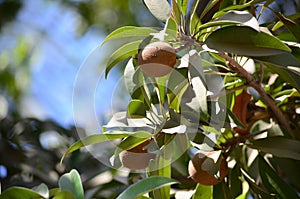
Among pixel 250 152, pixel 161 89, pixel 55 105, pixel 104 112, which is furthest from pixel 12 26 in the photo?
pixel 161 89

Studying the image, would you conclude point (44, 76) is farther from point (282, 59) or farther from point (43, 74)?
point (282, 59)

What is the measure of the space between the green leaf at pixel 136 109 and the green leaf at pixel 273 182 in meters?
0.22

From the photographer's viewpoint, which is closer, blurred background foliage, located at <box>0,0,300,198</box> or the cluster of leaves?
the cluster of leaves

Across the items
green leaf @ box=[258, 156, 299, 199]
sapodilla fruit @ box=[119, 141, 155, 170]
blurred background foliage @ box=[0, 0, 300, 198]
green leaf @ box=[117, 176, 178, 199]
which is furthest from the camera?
blurred background foliage @ box=[0, 0, 300, 198]

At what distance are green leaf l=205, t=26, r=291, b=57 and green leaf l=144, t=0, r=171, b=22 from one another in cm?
6

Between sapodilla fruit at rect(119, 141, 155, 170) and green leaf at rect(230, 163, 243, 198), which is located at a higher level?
sapodilla fruit at rect(119, 141, 155, 170)

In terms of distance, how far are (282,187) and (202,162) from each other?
17 centimetres

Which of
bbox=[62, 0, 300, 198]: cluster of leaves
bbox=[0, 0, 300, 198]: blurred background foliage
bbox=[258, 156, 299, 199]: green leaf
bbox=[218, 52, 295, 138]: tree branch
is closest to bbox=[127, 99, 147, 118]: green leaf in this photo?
bbox=[62, 0, 300, 198]: cluster of leaves

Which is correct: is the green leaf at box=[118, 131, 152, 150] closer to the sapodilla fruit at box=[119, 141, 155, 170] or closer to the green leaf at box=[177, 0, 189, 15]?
the sapodilla fruit at box=[119, 141, 155, 170]

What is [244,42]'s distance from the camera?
0.57 metres

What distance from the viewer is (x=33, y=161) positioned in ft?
4.27

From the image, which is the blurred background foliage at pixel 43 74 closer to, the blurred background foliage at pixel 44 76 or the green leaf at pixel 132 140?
the blurred background foliage at pixel 44 76

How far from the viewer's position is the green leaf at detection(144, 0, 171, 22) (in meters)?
0.62

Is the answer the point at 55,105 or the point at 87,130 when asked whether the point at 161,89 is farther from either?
the point at 55,105
